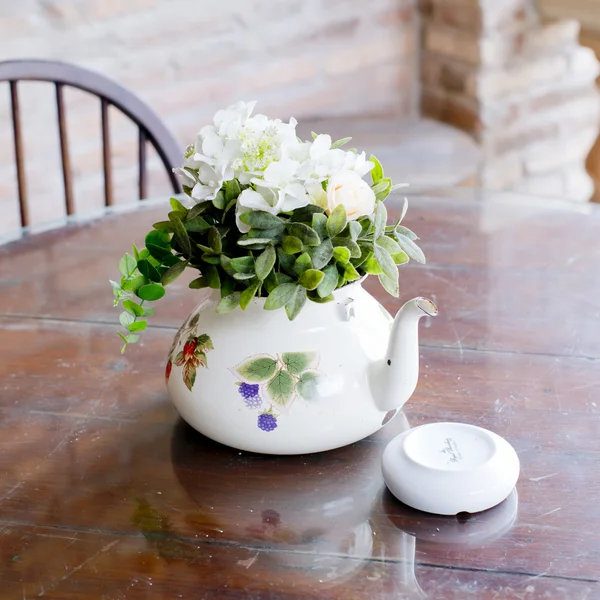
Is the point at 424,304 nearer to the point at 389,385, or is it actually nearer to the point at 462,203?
the point at 389,385

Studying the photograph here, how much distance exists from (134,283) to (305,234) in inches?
7.0

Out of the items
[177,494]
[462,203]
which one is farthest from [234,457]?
[462,203]

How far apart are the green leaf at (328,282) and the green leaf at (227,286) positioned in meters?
0.07

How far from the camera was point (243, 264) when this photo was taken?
30.5 inches

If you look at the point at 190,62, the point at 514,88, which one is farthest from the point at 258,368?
the point at 514,88

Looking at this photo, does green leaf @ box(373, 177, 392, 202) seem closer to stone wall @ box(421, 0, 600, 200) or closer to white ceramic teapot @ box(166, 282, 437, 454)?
white ceramic teapot @ box(166, 282, 437, 454)

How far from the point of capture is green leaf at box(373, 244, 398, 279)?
0.79 meters

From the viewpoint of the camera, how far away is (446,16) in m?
2.63

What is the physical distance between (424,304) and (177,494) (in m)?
0.26

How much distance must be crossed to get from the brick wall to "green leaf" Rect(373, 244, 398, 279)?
140 cm

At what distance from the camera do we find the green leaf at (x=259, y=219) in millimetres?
757

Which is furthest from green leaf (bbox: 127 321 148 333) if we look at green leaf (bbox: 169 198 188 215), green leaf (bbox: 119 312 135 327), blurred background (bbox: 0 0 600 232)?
blurred background (bbox: 0 0 600 232)

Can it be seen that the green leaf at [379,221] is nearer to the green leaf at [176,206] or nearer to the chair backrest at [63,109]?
the green leaf at [176,206]

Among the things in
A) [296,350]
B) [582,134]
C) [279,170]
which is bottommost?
[582,134]
